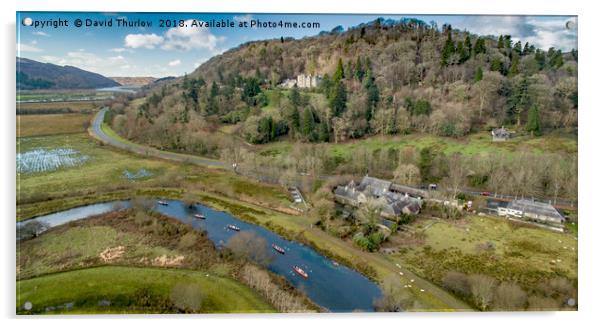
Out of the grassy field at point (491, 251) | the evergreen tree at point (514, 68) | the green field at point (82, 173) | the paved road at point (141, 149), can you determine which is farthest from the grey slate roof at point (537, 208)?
the green field at point (82, 173)

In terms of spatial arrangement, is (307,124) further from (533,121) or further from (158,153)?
(533,121)

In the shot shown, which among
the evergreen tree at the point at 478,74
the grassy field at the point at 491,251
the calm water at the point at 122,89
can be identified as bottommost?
the grassy field at the point at 491,251

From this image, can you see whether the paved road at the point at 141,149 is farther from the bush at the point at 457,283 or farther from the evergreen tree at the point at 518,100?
the evergreen tree at the point at 518,100

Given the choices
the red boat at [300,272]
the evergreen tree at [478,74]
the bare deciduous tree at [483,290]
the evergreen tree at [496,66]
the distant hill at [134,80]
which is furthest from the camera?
the evergreen tree at [478,74]

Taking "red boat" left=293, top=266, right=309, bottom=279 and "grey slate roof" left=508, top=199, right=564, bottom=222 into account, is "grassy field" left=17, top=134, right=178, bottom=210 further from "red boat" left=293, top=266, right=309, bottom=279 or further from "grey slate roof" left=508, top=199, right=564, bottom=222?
"grey slate roof" left=508, top=199, right=564, bottom=222

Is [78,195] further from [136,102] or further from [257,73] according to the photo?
[257,73]

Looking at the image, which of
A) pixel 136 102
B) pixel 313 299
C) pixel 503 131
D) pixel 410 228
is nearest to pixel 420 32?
pixel 503 131

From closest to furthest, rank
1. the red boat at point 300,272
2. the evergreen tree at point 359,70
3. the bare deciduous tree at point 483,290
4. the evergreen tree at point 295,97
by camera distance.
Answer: the bare deciduous tree at point 483,290 < the red boat at point 300,272 < the evergreen tree at point 359,70 < the evergreen tree at point 295,97

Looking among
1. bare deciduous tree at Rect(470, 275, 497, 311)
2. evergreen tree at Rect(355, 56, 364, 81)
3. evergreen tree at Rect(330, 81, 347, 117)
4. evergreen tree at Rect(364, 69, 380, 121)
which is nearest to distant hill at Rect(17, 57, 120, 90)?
evergreen tree at Rect(330, 81, 347, 117)
